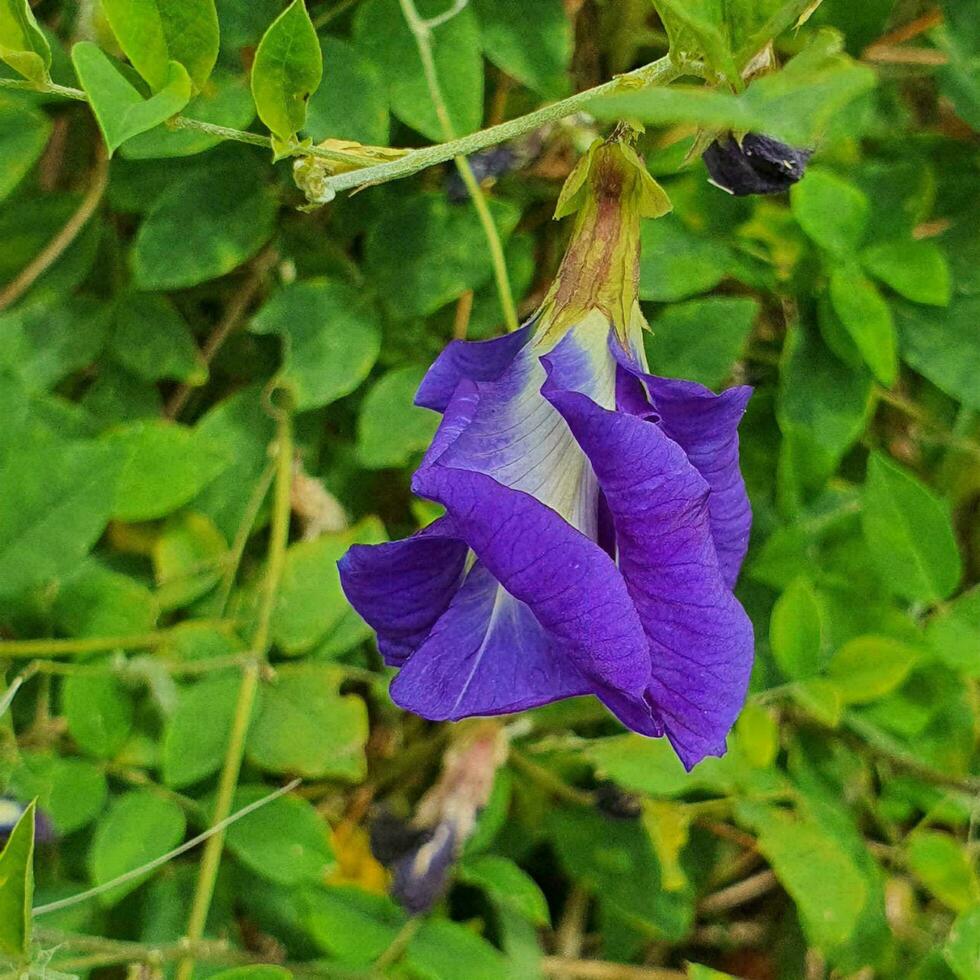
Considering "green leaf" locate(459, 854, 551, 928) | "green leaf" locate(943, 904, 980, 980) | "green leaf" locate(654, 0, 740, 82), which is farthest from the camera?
"green leaf" locate(459, 854, 551, 928)

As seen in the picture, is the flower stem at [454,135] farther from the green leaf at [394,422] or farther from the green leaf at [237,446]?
the green leaf at [237,446]

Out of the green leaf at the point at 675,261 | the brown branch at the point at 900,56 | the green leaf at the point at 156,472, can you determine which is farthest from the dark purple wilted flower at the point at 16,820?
the brown branch at the point at 900,56

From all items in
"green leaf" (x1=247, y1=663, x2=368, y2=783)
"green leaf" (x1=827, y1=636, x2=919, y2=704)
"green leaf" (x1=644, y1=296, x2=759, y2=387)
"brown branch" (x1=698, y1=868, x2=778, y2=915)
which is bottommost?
"brown branch" (x1=698, y1=868, x2=778, y2=915)

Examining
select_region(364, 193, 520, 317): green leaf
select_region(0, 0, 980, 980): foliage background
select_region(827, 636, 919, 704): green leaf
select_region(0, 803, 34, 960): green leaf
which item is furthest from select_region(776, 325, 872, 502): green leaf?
select_region(0, 803, 34, 960): green leaf

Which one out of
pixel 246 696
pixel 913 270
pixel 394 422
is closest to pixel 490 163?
pixel 394 422

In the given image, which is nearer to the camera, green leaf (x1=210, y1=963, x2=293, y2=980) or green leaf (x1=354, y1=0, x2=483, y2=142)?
green leaf (x1=210, y1=963, x2=293, y2=980)

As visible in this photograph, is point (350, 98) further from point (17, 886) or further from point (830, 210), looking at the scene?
point (17, 886)

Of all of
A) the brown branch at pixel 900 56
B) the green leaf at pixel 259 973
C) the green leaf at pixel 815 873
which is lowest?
the green leaf at pixel 815 873

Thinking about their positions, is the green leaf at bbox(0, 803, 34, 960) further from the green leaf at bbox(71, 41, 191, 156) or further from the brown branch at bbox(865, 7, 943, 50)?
the brown branch at bbox(865, 7, 943, 50)
